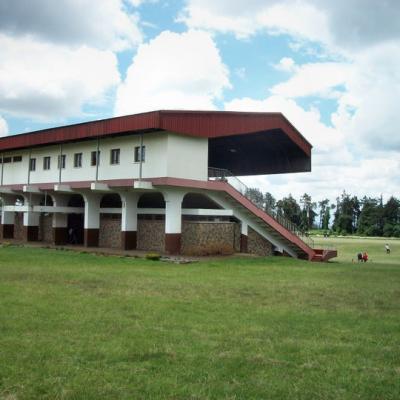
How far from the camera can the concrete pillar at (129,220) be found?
28.7 m

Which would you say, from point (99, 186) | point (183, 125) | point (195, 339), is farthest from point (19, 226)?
point (195, 339)

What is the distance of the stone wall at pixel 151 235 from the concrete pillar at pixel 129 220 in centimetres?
57

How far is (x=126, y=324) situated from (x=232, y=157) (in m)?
31.0

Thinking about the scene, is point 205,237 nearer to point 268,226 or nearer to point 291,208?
point 268,226

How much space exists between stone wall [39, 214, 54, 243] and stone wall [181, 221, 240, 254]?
13.8 meters

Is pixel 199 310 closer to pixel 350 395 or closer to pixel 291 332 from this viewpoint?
pixel 291 332

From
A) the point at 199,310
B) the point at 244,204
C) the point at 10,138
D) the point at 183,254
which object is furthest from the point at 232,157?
the point at 199,310

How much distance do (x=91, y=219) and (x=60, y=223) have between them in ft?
13.4

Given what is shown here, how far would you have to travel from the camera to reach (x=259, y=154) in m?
38.3

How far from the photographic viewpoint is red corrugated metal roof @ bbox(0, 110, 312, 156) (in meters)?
25.1

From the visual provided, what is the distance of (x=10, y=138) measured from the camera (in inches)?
1401

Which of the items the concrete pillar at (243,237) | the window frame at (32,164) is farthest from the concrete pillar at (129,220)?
the window frame at (32,164)

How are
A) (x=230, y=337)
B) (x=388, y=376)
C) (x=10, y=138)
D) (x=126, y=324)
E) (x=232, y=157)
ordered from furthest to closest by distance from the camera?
(x=232, y=157) < (x=10, y=138) < (x=126, y=324) < (x=230, y=337) < (x=388, y=376)

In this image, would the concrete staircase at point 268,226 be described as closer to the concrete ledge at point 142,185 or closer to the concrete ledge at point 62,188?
the concrete ledge at point 142,185
